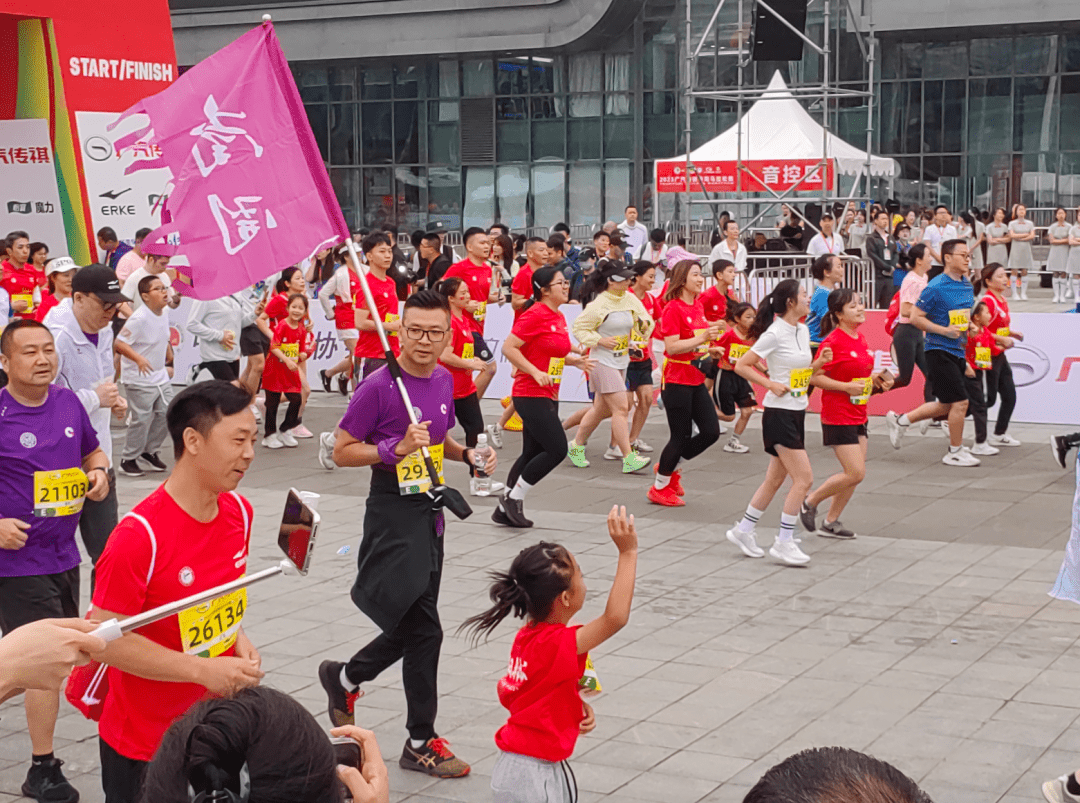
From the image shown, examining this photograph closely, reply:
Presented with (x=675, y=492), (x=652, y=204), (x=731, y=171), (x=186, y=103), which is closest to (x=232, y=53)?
(x=186, y=103)

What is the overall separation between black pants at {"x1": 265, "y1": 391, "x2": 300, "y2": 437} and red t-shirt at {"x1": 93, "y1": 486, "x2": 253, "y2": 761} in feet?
33.5

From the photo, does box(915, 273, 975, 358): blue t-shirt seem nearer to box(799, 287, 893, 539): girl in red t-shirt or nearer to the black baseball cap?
box(799, 287, 893, 539): girl in red t-shirt

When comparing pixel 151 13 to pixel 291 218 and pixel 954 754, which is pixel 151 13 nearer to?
pixel 291 218

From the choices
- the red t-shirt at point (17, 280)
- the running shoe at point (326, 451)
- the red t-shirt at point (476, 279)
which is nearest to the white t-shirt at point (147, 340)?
the running shoe at point (326, 451)

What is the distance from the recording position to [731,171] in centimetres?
2536

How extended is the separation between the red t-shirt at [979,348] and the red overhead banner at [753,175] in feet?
35.1

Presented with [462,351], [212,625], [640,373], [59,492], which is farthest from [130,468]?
[212,625]

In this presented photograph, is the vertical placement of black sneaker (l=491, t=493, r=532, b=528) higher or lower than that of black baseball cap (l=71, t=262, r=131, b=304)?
lower

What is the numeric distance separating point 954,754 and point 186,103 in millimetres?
4432

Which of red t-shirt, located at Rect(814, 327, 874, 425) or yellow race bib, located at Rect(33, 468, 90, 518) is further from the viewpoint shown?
red t-shirt, located at Rect(814, 327, 874, 425)

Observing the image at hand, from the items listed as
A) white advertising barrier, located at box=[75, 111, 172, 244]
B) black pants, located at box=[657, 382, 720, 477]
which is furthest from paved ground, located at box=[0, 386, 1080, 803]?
white advertising barrier, located at box=[75, 111, 172, 244]

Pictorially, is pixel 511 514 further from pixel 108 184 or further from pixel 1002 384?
pixel 108 184

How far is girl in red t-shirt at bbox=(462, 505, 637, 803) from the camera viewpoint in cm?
446

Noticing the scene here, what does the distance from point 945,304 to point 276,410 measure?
6777 mm
